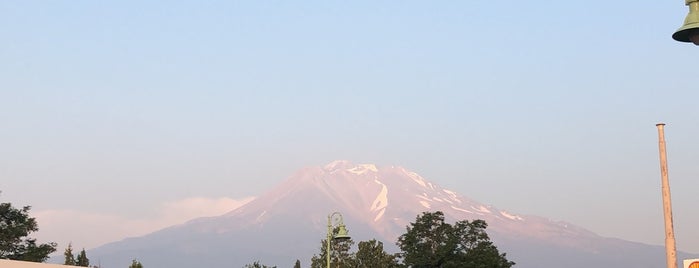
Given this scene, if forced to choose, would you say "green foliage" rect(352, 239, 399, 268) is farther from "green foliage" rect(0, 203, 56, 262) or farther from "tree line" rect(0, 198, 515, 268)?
"green foliage" rect(0, 203, 56, 262)

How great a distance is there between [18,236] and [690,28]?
240ft

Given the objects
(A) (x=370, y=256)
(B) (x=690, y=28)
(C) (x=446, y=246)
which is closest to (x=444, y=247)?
(C) (x=446, y=246)

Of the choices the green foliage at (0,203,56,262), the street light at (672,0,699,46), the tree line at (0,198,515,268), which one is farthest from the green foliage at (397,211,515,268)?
the street light at (672,0,699,46)

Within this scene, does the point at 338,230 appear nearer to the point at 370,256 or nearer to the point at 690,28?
the point at 690,28

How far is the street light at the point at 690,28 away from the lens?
475 inches

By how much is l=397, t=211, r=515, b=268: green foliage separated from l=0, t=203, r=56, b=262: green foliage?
33.7 metres

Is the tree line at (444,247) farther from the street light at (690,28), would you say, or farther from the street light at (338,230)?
the street light at (690,28)

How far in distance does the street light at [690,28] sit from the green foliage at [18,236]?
233 feet

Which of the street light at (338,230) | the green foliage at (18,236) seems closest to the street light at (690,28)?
the street light at (338,230)

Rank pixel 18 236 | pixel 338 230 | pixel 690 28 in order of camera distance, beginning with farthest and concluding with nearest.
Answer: pixel 18 236
pixel 338 230
pixel 690 28

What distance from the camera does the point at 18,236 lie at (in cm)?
7812

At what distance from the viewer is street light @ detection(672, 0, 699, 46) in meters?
12.1

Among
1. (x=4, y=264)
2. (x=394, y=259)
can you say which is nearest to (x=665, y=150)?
(x=4, y=264)

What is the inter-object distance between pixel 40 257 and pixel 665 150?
6928cm
